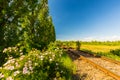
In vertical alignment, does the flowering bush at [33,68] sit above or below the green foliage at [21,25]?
below

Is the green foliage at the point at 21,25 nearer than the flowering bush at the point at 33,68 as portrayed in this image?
No

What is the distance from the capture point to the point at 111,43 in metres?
72.4

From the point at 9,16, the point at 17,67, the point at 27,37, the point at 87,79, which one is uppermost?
the point at 9,16

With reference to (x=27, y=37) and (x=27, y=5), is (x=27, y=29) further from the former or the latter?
(x=27, y=5)

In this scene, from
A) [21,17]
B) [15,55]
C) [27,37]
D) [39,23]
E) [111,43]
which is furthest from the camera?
[111,43]

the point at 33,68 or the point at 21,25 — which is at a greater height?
the point at 21,25

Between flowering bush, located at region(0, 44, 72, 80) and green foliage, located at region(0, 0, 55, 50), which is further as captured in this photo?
green foliage, located at region(0, 0, 55, 50)

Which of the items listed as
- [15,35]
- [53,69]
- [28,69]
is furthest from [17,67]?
[15,35]

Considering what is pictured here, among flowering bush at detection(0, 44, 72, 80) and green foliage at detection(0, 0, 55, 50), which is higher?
green foliage at detection(0, 0, 55, 50)

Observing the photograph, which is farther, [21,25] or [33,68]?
[21,25]

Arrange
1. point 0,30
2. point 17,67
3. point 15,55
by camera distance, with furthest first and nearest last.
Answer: point 0,30 → point 15,55 → point 17,67

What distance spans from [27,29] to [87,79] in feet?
41.6

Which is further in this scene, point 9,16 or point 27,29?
point 27,29

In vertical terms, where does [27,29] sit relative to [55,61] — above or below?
above
